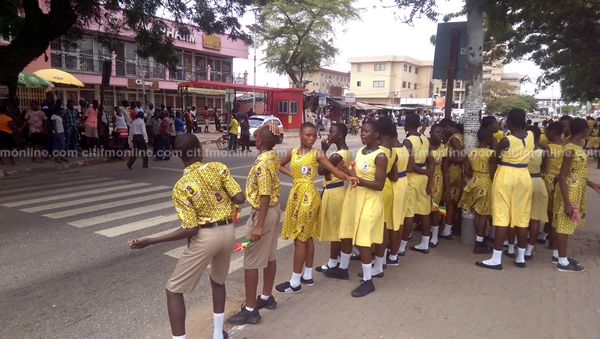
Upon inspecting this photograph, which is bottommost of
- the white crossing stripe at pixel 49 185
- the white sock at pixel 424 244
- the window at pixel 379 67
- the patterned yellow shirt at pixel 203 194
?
the white crossing stripe at pixel 49 185

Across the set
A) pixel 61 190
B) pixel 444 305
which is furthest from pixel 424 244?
pixel 61 190

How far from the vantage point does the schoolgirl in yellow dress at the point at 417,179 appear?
5355 millimetres

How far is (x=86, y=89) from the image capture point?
1118 inches

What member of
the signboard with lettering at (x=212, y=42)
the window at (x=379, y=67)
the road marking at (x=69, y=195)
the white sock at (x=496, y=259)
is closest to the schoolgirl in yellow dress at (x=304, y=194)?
the white sock at (x=496, y=259)

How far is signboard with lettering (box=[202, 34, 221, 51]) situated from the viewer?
111ft

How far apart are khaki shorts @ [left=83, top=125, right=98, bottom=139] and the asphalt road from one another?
564cm

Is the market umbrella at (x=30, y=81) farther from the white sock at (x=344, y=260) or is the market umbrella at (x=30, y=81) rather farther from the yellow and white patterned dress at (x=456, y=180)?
the yellow and white patterned dress at (x=456, y=180)

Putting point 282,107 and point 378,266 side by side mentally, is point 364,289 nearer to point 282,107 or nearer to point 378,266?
point 378,266

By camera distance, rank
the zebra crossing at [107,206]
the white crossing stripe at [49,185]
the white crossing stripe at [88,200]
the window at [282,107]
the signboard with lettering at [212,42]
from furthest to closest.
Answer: the signboard with lettering at [212,42], the window at [282,107], the white crossing stripe at [49,185], the white crossing stripe at [88,200], the zebra crossing at [107,206]

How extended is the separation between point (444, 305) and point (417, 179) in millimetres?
1865

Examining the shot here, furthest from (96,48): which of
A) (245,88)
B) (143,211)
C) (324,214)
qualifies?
(324,214)

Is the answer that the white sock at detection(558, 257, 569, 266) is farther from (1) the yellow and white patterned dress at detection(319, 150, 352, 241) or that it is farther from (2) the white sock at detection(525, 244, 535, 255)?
(1) the yellow and white patterned dress at detection(319, 150, 352, 241)

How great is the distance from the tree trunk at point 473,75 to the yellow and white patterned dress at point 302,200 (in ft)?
9.65

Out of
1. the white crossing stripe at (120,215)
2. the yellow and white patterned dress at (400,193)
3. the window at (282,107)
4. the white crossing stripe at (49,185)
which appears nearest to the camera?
the yellow and white patterned dress at (400,193)
